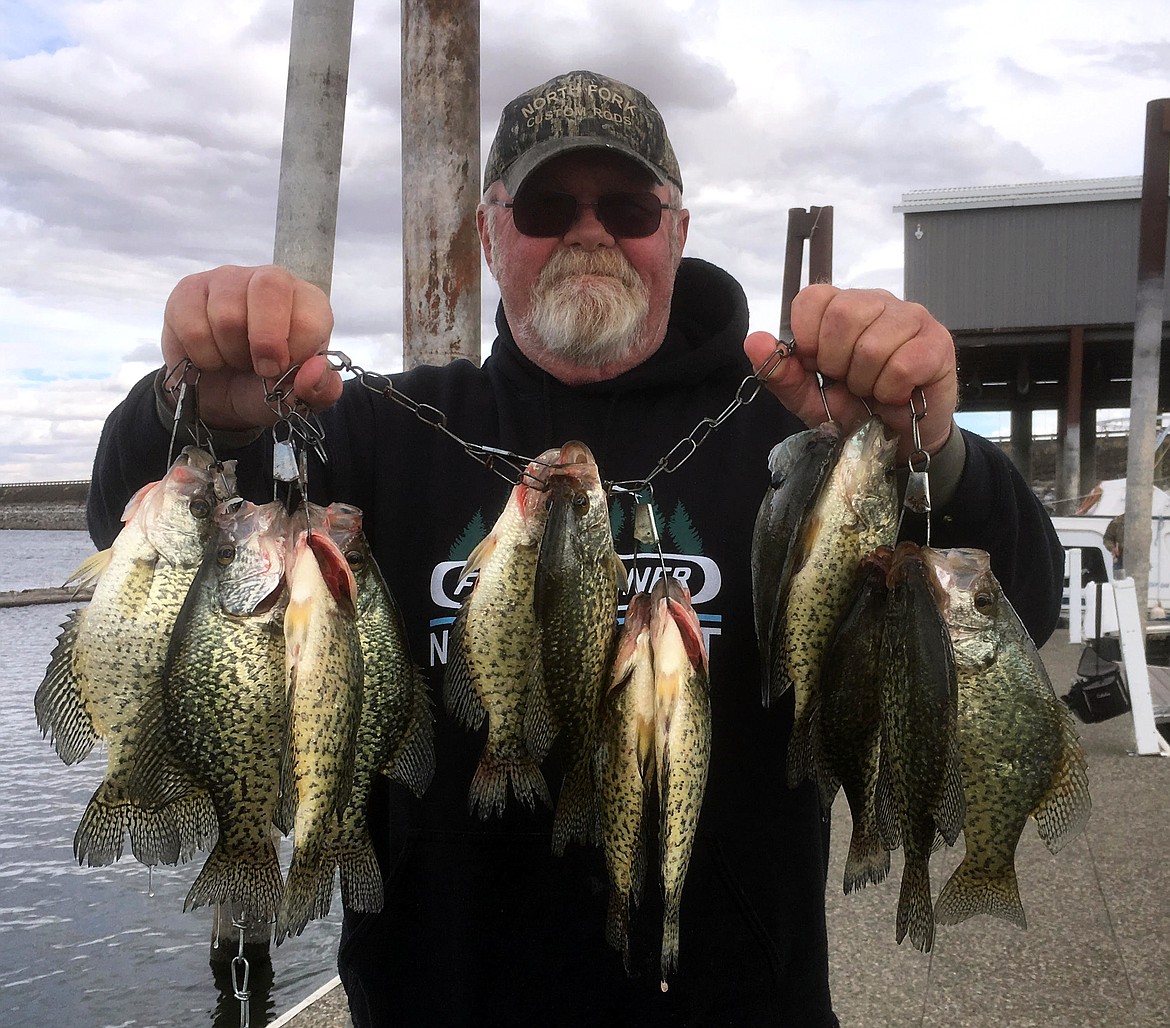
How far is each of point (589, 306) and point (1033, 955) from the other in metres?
3.70

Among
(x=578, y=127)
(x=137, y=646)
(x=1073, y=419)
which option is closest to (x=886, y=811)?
(x=137, y=646)

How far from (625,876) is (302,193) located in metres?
3.53

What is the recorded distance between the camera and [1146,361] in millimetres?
9719

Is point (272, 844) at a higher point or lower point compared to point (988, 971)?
higher

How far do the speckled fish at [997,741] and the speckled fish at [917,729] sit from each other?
9 cm

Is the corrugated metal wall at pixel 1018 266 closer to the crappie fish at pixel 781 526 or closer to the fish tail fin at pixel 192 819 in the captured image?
the crappie fish at pixel 781 526

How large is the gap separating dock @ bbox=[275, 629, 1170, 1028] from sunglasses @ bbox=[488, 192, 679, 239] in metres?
3.25

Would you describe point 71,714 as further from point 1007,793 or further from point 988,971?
point 988,971

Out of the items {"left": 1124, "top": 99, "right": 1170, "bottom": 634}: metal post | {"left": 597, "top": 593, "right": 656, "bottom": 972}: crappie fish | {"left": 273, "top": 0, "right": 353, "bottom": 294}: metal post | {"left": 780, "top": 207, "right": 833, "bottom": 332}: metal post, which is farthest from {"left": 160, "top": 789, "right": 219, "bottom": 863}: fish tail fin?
{"left": 780, "top": 207, "right": 833, "bottom": 332}: metal post

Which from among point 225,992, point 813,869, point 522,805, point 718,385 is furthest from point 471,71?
point 225,992

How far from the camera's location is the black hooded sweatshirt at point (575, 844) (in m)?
2.39

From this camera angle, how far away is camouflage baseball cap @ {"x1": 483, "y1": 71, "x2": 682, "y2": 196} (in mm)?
2754

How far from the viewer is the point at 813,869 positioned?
2.53 metres

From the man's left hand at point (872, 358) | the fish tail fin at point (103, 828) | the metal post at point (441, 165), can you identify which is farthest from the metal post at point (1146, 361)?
the fish tail fin at point (103, 828)
